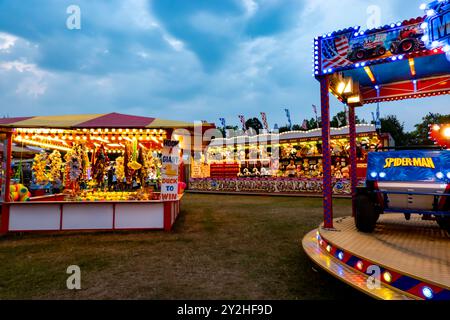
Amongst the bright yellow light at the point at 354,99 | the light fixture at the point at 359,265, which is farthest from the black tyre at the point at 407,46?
the light fixture at the point at 359,265

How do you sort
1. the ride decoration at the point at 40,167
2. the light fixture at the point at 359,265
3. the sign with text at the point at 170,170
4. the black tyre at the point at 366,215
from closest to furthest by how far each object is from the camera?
1. the light fixture at the point at 359,265
2. the black tyre at the point at 366,215
3. the sign with text at the point at 170,170
4. the ride decoration at the point at 40,167

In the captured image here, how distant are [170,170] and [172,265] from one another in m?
3.54

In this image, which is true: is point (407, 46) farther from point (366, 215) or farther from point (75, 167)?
point (75, 167)

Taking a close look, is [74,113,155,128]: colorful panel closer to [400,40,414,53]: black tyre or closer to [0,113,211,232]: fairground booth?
[0,113,211,232]: fairground booth

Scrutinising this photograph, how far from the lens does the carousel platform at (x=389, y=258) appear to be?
2518mm

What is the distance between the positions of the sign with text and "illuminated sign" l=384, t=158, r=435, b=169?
205 inches

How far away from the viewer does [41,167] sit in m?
8.24

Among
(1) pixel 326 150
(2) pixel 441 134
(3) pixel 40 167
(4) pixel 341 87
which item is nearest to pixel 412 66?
(4) pixel 341 87

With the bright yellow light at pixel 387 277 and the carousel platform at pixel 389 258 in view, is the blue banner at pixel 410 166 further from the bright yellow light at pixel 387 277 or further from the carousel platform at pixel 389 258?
the bright yellow light at pixel 387 277

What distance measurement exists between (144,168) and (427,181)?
24.9 ft

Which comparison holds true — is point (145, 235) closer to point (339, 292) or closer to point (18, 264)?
point (18, 264)

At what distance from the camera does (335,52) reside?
5109 mm

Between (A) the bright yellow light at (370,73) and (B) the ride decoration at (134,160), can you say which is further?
(B) the ride decoration at (134,160)
